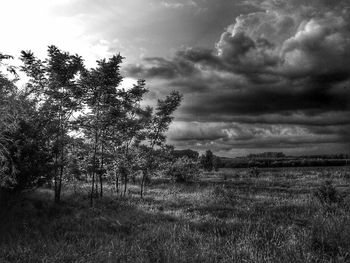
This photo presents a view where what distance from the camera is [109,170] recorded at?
28344mm

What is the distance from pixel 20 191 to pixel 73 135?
23.4ft

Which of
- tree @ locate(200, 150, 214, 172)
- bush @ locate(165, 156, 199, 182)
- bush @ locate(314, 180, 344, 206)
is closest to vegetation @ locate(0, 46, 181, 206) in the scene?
bush @ locate(314, 180, 344, 206)

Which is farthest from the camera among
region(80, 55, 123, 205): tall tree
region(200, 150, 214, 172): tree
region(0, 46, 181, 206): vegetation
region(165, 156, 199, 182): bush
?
region(200, 150, 214, 172): tree

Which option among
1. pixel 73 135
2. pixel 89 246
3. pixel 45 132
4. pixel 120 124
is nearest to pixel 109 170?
pixel 120 124

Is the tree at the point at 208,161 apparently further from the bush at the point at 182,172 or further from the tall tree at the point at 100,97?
the tall tree at the point at 100,97

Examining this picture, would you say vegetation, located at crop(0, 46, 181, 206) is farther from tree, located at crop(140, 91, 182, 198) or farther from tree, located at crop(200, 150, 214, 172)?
tree, located at crop(200, 150, 214, 172)

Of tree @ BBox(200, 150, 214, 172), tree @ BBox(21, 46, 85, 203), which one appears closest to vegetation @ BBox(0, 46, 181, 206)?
tree @ BBox(21, 46, 85, 203)

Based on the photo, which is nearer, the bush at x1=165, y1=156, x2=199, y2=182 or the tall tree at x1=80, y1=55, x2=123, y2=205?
the tall tree at x1=80, y1=55, x2=123, y2=205

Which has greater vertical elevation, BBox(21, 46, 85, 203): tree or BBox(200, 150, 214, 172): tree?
BBox(21, 46, 85, 203): tree

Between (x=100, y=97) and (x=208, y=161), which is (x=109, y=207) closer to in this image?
(x=100, y=97)

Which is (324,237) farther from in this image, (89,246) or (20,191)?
(20,191)

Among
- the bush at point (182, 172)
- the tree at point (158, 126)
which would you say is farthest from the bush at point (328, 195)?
the bush at point (182, 172)

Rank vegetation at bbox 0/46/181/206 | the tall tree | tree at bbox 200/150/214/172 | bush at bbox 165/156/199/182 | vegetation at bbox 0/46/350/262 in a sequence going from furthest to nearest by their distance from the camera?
1. tree at bbox 200/150/214/172
2. bush at bbox 165/156/199/182
3. the tall tree
4. vegetation at bbox 0/46/181/206
5. vegetation at bbox 0/46/350/262

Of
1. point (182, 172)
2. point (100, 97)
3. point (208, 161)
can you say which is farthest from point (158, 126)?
point (208, 161)
